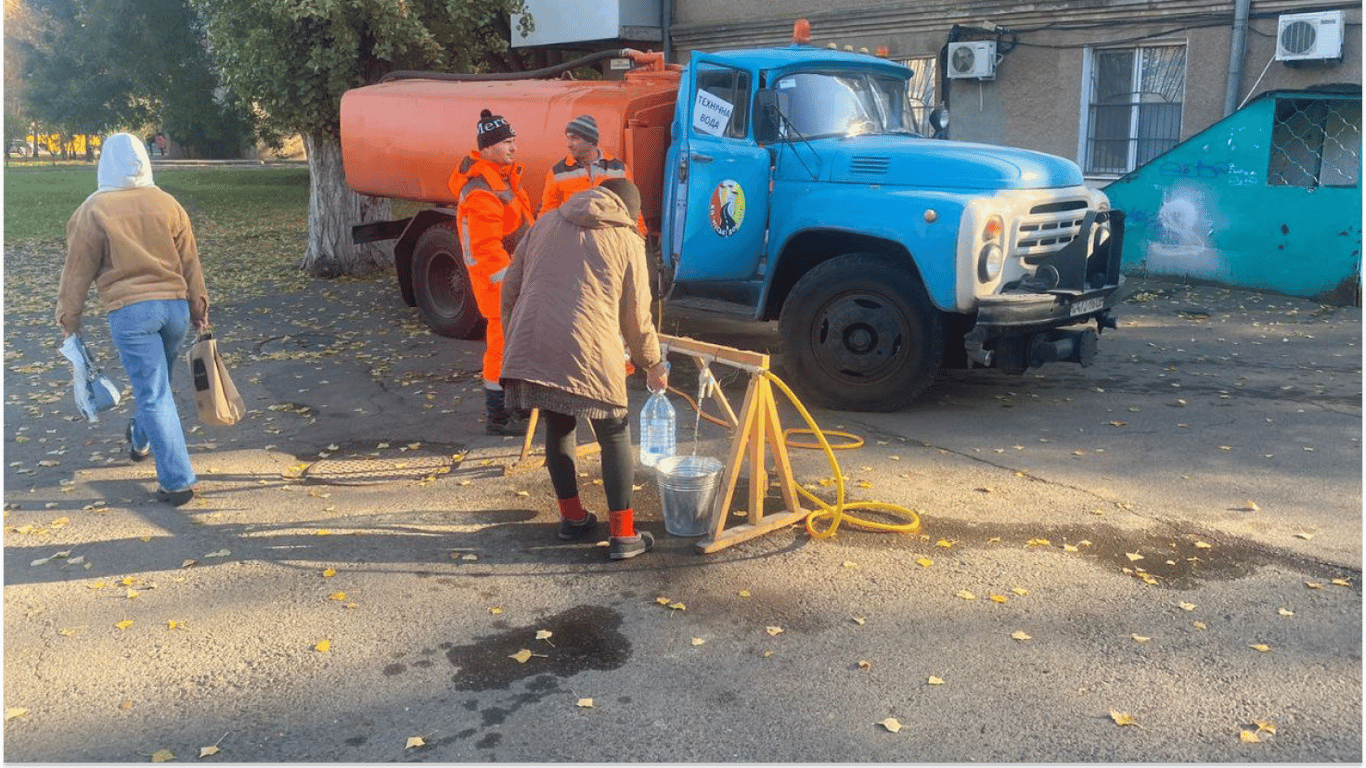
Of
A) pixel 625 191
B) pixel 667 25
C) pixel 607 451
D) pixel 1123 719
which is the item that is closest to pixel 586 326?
pixel 607 451

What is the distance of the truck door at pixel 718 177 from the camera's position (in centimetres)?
814

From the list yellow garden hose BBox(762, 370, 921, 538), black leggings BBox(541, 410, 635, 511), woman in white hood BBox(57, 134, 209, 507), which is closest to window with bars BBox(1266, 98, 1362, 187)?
yellow garden hose BBox(762, 370, 921, 538)

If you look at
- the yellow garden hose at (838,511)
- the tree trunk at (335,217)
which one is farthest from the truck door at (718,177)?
the tree trunk at (335,217)

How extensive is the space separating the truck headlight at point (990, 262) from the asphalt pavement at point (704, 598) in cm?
99

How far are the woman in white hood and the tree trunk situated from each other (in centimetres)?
798

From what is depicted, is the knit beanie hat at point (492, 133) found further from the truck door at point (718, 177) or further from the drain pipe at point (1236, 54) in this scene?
the drain pipe at point (1236, 54)

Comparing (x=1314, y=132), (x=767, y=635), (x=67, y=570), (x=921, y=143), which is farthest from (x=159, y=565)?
(x=1314, y=132)

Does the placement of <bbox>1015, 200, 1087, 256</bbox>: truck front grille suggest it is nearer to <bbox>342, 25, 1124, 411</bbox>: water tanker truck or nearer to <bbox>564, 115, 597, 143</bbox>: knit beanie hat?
<bbox>342, 25, 1124, 411</bbox>: water tanker truck

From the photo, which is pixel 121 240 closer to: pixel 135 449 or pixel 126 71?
pixel 135 449

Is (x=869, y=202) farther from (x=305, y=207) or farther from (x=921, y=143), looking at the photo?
(x=305, y=207)

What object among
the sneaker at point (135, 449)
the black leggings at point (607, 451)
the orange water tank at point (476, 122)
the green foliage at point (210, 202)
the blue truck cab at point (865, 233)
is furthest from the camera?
the green foliage at point (210, 202)

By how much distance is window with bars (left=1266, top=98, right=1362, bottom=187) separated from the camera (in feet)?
39.5

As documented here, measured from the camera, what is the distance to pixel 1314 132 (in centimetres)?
1216

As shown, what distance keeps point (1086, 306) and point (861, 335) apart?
1.50 metres
